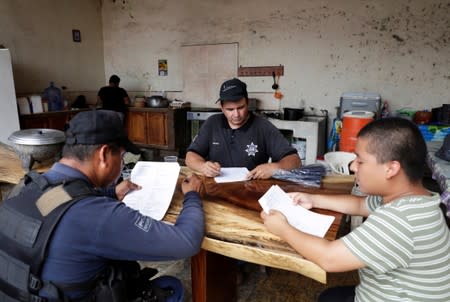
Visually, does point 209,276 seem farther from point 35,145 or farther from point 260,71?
point 260,71

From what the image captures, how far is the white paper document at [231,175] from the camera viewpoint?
168cm

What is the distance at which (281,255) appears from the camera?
3.20 ft

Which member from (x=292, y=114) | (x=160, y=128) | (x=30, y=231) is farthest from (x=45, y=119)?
(x=30, y=231)

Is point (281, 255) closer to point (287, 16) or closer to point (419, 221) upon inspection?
point (419, 221)

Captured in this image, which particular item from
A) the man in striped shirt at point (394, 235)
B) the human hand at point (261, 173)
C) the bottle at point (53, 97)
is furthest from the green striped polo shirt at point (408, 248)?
the bottle at point (53, 97)

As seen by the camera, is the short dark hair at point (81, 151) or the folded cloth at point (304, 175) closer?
the short dark hair at point (81, 151)

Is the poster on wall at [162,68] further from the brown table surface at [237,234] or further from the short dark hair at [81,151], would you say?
the short dark hair at [81,151]

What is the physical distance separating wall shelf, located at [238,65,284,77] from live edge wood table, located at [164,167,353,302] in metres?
3.60

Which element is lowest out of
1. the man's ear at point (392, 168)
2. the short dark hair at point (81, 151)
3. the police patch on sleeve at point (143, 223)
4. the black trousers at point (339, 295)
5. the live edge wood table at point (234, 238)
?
the black trousers at point (339, 295)

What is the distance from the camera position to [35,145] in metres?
1.91

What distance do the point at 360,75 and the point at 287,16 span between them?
1.45m

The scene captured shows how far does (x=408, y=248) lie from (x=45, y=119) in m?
5.41

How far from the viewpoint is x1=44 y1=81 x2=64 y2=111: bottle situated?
5148 millimetres

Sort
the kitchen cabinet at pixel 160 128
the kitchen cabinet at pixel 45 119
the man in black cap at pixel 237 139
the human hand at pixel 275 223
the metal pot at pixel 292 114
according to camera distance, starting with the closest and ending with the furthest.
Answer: the human hand at pixel 275 223
the man in black cap at pixel 237 139
the metal pot at pixel 292 114
the kitchen cabinet at pixel 45 119
the kitchen cabinet at pixel 160 128
